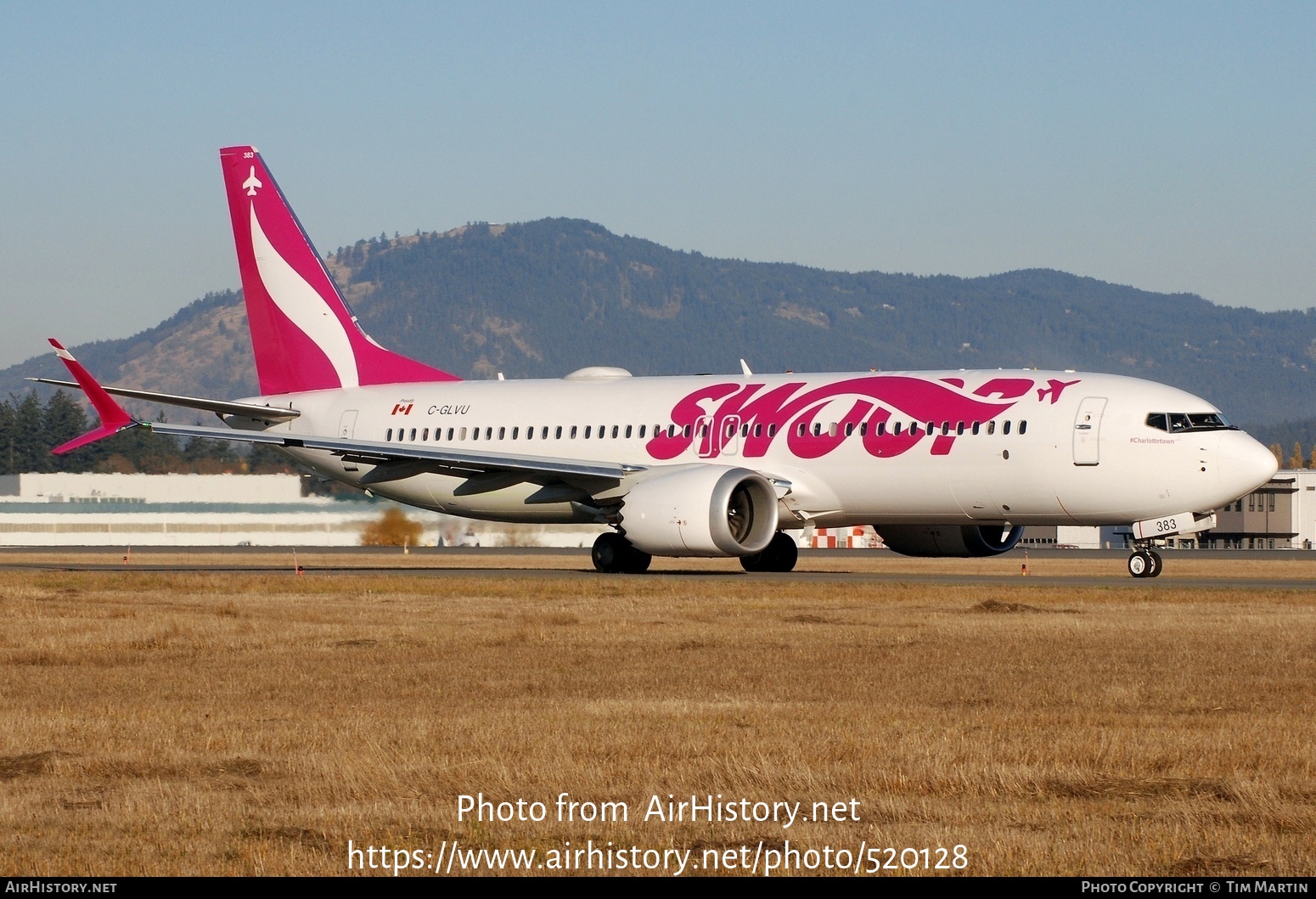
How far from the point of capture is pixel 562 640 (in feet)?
63.5

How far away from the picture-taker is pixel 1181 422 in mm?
31016

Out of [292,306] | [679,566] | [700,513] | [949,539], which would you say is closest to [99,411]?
[292,306]

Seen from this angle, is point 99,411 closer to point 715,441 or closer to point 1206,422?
point 715,441

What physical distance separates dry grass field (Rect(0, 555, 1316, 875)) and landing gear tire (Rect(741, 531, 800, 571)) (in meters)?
13.4

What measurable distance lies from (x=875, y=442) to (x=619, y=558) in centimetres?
614

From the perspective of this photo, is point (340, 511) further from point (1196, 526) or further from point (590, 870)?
point (590, 870)

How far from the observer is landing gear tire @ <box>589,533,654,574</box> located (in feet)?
117

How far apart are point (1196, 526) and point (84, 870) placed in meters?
26.1

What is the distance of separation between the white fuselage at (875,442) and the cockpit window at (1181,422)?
93 mm

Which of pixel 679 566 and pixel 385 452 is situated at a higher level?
pixel 385 452

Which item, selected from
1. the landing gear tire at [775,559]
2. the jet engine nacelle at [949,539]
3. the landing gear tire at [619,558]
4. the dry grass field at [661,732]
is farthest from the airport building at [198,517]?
the dry grass field at [661,732]

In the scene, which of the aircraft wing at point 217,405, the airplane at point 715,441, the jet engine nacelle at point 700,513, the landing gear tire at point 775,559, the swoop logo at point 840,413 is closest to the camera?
the airplane at point 715,441

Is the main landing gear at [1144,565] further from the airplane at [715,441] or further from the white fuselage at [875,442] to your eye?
the white fuselage at [875,442]

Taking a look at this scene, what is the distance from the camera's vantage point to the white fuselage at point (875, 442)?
31078 mm
